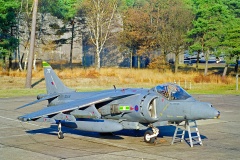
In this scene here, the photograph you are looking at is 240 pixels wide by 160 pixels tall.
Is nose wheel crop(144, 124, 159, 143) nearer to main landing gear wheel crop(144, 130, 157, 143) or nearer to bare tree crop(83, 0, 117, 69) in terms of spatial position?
main landing gear wheel crop(144, 130, 157, 143)

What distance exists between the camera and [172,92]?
17844 mm

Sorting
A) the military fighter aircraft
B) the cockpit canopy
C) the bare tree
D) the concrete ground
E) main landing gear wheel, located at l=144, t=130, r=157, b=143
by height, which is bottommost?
the concrete ground

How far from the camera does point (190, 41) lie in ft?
197

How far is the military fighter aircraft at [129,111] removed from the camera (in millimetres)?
17406

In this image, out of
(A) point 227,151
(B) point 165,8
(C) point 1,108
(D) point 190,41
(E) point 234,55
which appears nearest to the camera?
(A) point 227,151

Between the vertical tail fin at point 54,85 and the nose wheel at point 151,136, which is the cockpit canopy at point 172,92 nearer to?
the nose wheel at point 151,136

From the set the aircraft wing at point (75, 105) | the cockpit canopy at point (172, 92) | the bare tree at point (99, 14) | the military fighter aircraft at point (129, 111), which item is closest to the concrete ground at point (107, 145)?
the military fighter aircraft at point (129, 111)

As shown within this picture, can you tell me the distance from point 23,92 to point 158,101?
2419 cm

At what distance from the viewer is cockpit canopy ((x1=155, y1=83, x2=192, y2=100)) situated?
1769cm

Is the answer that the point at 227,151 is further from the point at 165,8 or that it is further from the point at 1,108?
the point at 165,8

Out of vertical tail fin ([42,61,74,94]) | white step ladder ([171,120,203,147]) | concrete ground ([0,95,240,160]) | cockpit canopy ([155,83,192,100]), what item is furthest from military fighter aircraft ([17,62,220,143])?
vertical tail fin ([42,61,74,94])

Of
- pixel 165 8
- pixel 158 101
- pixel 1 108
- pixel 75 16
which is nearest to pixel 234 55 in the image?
pixel 165 8

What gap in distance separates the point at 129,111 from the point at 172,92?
1791 millimetres

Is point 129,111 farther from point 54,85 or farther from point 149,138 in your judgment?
point 54,85
